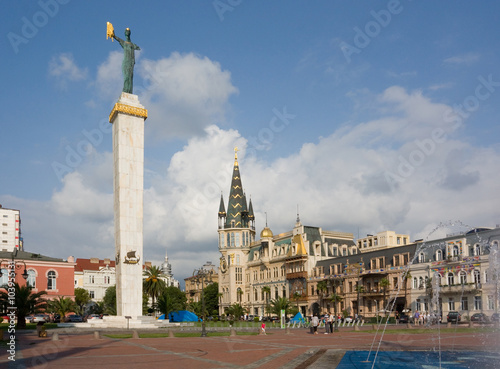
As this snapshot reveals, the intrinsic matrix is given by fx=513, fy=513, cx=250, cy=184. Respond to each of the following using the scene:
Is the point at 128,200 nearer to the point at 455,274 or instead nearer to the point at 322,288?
the point at 455,274

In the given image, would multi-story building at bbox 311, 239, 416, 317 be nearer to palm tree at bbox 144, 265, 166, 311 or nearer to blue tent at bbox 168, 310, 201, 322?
blue tent at bbox 168, 310, 201, 322

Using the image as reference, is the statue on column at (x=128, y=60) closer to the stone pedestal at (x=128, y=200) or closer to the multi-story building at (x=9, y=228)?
the stone pedestal at (x=128, y=200)

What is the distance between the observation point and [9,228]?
121 metres

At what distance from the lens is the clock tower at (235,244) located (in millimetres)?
118250

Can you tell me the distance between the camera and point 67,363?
2066cm

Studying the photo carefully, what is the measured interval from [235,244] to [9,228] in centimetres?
5327

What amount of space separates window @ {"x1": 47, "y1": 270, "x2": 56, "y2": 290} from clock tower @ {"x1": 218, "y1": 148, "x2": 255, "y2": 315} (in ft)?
152

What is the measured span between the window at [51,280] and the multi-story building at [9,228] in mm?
45247

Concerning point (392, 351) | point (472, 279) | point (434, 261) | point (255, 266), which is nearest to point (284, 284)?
point (255, 266)

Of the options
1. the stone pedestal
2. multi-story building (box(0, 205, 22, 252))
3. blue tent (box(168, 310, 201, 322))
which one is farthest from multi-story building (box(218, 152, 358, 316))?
the stone pedestal

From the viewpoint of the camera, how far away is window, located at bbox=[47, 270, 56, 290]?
79312mm

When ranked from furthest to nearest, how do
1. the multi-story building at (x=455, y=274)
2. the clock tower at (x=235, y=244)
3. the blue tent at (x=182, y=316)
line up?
1. the clock tower at (x=235, y=244)
2. the blue tent at (x=182, y=316)
3. the multi-story building at (x=455, y=274)

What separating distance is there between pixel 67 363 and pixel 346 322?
53.5 meters

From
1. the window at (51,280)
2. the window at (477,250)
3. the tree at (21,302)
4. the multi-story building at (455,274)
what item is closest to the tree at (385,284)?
the multi-story building at (455,274)
